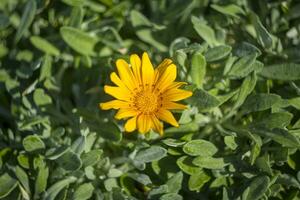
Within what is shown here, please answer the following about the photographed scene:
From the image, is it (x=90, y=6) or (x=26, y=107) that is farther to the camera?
(x=90, y=6)

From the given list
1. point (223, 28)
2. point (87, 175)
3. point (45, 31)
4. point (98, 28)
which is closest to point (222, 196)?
point (87, 175)

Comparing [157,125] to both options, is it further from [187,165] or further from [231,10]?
[231,10]

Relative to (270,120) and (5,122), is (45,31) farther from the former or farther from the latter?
(270,120)

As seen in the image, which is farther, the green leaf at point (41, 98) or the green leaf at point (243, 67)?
the green leaf at point (41, 98)

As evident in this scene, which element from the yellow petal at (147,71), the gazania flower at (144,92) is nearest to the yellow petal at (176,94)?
the gazania flower at (144,92)

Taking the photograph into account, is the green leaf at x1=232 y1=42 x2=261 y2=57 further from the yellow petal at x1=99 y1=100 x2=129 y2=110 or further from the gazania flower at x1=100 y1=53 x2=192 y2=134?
the yellow petal at x1=99 y1=100 x2=129 y2=110

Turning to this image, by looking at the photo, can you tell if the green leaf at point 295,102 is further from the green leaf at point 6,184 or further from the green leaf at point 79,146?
the green leaf at point 6,184
